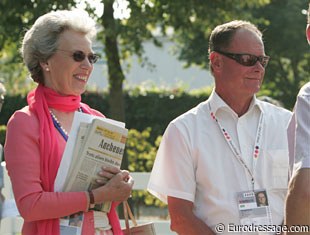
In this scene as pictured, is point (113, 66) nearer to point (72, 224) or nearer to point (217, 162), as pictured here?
point (217, 162)

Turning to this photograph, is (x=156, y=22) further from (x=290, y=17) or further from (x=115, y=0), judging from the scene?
(x=290, y=17)

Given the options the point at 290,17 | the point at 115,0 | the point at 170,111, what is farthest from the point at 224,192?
the point at 290,17

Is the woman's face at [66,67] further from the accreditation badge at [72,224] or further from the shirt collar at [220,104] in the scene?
the shirt collar at [220,104]

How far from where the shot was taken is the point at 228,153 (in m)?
4.00

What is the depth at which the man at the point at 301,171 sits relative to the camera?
7.73ft

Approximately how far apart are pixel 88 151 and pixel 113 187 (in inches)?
8.8

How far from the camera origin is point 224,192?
3.92m

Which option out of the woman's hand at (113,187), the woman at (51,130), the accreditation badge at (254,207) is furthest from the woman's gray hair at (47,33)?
the accreditation badge at (254,207)

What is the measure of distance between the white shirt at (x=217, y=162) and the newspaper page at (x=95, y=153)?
514 millimetres

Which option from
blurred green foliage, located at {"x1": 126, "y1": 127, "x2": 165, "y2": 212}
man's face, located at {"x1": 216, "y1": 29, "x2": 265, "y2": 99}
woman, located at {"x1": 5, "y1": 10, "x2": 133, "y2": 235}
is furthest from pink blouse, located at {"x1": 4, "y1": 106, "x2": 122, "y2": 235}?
blurred green foliage, located at {"x1": 126, "y1": 127, "x2": 165, "y2": 212}

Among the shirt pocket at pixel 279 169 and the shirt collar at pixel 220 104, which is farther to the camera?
the shirt collar at pixel 220 104

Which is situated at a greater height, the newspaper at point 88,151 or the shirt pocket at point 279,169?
the newspaper at point 88,151

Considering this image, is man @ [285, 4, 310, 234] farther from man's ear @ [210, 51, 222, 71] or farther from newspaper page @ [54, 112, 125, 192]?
man's ear @ [210, 51, 222, 71]

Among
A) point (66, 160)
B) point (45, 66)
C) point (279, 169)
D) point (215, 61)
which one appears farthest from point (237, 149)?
point (45, 66)
